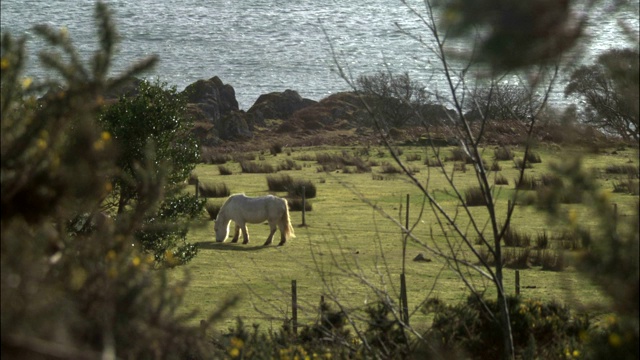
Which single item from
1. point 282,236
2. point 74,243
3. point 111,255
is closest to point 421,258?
point 282,236

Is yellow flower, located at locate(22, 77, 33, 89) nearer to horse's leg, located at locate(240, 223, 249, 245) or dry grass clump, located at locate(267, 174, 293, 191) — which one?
horse's leg, located at locate(240, 223, 249, 245)

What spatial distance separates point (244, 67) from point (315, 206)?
43.3m

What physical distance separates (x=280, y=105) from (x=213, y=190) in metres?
43.8

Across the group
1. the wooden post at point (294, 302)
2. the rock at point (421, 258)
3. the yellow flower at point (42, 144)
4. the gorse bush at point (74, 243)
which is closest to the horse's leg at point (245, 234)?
the rock at point (421, 258)

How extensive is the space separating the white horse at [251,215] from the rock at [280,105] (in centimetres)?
4809

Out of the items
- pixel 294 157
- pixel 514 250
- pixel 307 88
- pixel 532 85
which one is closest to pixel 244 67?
pixel 307 88

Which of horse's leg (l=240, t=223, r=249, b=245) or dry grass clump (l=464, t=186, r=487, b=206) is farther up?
horse's leg (l=240, t=223, r=249, b=245)

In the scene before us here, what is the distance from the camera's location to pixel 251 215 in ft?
65.2

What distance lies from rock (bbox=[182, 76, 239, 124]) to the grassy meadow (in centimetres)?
3229

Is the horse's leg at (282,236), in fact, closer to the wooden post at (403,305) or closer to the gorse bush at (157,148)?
the gorse bush at (157,148)

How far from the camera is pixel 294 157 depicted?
40688 millimetres

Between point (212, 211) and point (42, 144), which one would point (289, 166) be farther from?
point (42, 144)

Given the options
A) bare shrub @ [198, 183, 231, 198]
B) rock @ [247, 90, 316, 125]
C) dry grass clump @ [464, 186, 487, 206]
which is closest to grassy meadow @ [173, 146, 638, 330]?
dry grass clump @ [464, 186, 487, 206]

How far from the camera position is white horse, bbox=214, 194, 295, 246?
1927cm
